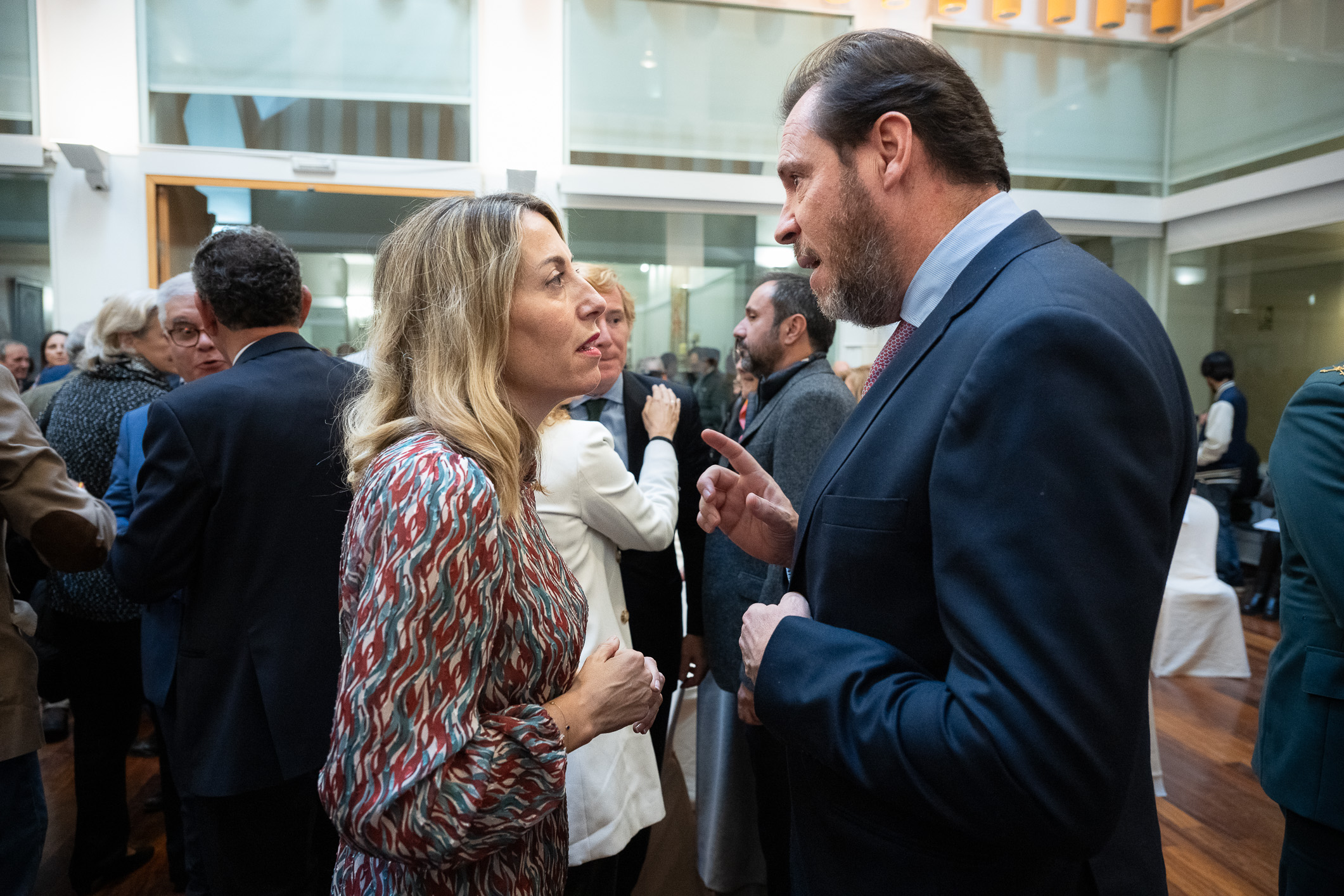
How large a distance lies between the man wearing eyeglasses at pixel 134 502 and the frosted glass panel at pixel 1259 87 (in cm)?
783

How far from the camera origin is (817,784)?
3.20 feet

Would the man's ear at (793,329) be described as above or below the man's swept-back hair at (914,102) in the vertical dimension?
below

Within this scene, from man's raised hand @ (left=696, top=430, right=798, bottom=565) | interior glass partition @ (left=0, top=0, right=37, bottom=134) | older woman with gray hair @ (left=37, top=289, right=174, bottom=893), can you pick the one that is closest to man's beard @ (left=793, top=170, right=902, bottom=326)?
man's raised hand @ (left=696, top=430, right=798, bottom=565)

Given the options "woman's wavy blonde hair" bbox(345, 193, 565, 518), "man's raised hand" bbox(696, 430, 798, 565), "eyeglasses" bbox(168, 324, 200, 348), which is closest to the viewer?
"woman's wavy blonde hair" bbox(345, 193, 565, 518)

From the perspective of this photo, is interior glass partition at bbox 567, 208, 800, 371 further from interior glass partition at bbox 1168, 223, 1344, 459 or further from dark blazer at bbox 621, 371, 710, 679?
dark blazer at bbox 621, 371, 710, 679

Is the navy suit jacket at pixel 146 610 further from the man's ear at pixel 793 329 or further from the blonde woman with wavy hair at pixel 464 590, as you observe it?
the man's ear at pixel 793 329

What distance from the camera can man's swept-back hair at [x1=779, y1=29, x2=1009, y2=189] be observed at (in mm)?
1006

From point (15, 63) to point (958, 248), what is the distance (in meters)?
7.55

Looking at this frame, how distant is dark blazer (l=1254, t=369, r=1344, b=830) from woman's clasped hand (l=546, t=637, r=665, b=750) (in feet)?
3.66

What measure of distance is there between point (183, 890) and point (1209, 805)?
3659mm

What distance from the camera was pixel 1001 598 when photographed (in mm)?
729

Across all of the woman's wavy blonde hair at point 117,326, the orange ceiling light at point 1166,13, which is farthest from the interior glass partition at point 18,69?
the orange ceiling light at point 1166,13

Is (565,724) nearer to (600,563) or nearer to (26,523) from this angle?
(600,563)

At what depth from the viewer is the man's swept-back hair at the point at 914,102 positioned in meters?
1.01
